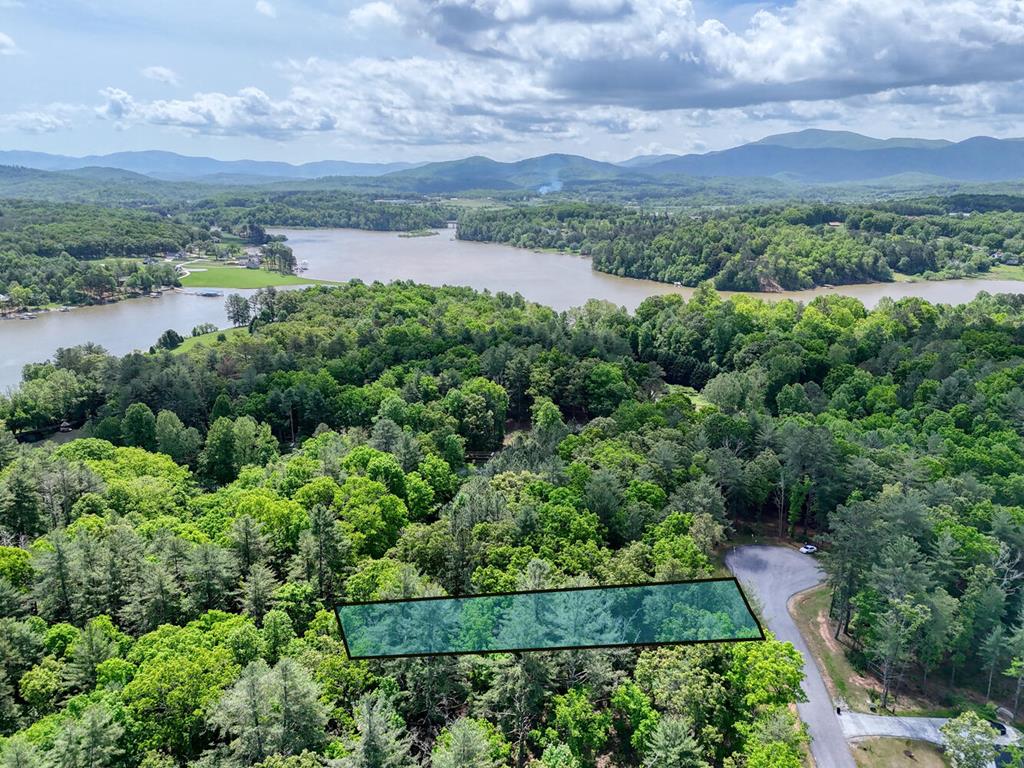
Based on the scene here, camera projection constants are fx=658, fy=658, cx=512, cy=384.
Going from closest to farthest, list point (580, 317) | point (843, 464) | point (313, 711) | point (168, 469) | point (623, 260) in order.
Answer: point (313, 711)
point (843, 464)
point (168, 469)
point (580, 317)
point (623, 260)

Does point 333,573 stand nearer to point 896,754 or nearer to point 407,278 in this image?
point 896,754

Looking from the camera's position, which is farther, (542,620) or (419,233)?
(419,233)

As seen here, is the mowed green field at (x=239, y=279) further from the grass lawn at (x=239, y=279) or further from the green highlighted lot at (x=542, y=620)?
the green highlighted lot at (x=542, y=620)

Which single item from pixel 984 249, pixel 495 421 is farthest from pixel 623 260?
pixel 495 421

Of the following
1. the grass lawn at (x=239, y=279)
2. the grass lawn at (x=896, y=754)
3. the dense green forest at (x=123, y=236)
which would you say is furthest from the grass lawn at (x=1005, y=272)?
the dense green forest at (x=123, y=236)

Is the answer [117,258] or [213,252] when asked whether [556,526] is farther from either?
[213,252]

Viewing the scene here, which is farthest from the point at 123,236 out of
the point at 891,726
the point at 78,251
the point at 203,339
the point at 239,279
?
the point at 891,726
